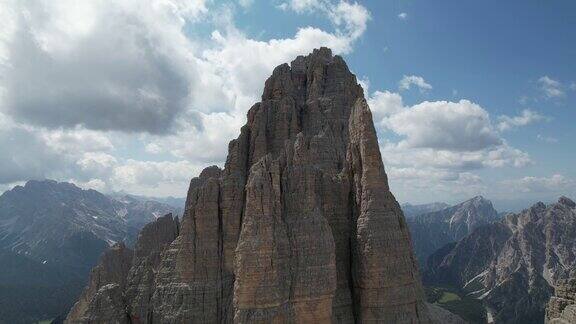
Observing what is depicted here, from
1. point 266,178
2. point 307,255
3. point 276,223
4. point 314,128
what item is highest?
point 314,128

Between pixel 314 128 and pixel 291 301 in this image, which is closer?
pixel 291 301

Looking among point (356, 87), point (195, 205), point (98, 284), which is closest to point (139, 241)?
point (98, 284)

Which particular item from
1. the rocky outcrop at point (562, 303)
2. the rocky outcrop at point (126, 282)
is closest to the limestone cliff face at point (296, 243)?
the rocky outcrop at point (126, 282)

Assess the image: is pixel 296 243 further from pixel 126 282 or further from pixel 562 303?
pixel 562 303

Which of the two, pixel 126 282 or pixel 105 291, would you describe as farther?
pixel 126 282

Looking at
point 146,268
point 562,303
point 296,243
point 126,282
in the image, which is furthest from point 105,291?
point 562,303

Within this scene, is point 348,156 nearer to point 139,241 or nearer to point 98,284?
point 139,241

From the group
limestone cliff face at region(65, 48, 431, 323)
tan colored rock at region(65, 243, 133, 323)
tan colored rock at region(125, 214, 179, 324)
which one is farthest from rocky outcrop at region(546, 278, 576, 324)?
tan colored rock at region(65, 243, 133, 323)

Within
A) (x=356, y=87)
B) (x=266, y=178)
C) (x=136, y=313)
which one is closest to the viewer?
(x=266, y=178)
